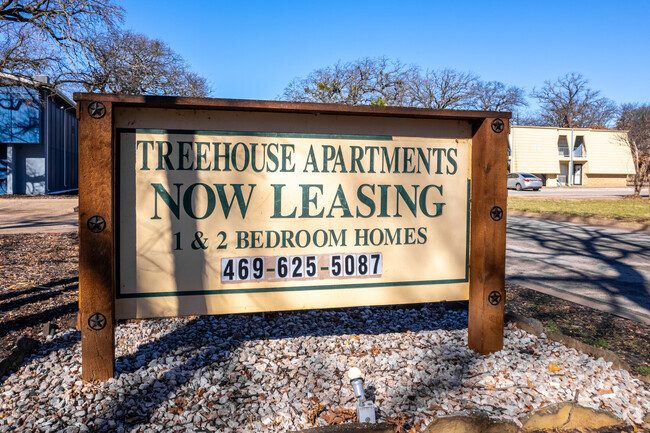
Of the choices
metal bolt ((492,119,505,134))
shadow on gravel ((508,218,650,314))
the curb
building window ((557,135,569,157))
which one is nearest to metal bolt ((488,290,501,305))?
metal bolt ((492,119,505,134))

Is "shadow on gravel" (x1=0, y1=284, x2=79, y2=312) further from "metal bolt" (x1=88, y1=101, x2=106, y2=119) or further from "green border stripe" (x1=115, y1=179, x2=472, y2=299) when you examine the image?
"metal bolt" (x1=88, y1=101, x2=106, y2=119)

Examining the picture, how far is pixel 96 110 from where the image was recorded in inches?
117

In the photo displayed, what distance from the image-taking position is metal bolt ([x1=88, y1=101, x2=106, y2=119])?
2971 millimetres

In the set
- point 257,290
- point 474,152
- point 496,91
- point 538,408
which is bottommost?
point 538,408

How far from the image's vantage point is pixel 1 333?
4.01m

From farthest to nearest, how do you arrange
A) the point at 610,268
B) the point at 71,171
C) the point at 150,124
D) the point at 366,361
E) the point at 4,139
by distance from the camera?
the point at 71,171 → the point at 4,139 → the point at 610,268 → the point at 366,361 → the point at 150,124

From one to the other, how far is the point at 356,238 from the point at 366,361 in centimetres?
86

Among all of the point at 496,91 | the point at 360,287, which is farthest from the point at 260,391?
the point at 496,91

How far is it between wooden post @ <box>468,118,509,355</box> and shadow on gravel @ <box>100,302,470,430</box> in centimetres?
37

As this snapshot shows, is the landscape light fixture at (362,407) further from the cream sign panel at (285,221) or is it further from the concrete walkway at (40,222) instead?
the concrete walkway at (40,222)

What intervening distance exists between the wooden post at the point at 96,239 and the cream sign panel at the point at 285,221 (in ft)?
0.51

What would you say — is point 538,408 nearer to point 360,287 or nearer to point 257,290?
point 360,287

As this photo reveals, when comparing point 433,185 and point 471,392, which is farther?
point 433,185

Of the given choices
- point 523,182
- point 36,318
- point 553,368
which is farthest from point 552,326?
point 523,182
